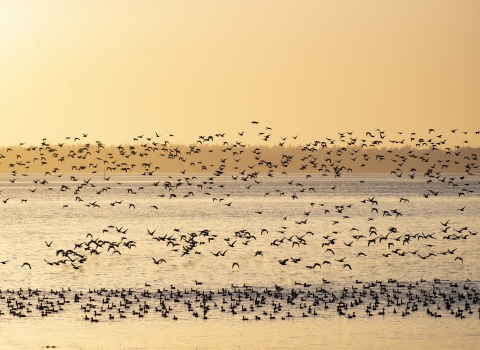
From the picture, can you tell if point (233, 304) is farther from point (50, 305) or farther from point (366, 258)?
point (366, 258)

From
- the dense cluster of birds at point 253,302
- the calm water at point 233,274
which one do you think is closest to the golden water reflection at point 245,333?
the calm water at point 233,274

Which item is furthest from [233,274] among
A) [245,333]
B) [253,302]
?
[245,333]

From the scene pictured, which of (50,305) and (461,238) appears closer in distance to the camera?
(50,305)

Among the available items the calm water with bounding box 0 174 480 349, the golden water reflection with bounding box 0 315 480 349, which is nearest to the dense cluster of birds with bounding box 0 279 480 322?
the calm water with bounding box 0 174 480 349

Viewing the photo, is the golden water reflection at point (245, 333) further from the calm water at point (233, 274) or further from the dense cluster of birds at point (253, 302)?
the dense cluster of birds at point (253, 302)

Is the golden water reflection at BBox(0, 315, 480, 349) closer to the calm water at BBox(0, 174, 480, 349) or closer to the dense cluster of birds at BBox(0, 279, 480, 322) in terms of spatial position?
the calm water at BBox(0, 174, 480, 349)

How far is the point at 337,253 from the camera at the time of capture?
2384 inches

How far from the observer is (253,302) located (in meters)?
37.3

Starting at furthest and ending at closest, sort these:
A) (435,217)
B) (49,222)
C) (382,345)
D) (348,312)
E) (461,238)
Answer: (435,217)
(49,222)
(461,238)
(348,312)
(382,345)

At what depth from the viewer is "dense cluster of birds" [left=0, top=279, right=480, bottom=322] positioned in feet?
113

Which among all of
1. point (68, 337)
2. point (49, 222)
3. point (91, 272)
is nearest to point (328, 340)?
point (68, 337)

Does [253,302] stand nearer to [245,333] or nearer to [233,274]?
[245,333]

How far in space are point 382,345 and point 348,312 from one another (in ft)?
17.1

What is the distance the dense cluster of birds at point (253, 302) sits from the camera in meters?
34.6
